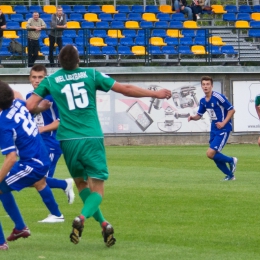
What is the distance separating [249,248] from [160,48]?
22.6 meters

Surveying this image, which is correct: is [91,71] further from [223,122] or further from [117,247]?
[223,122]

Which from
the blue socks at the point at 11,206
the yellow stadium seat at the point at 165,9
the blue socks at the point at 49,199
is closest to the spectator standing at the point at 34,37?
the yellow stadium seat at the point at 165,9

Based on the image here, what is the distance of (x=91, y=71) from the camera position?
8219 mm

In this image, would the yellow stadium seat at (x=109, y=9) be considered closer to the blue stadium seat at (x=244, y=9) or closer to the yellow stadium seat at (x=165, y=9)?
the yellow stadium seat at (x=165, y=9)

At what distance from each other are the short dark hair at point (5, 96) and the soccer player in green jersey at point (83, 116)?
0.62m

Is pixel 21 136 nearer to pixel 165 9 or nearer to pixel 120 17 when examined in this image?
pixel 120 17

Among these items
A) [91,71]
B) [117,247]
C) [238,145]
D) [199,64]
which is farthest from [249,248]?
[199,64]

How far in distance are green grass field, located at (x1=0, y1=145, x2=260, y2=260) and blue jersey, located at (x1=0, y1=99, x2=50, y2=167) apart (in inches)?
37.4

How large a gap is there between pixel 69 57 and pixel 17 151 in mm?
1107

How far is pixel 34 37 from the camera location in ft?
88.7

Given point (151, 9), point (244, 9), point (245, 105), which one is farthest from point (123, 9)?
point (245, 105)

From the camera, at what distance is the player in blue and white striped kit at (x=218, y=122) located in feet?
51.5

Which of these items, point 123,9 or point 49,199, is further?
point 123,9

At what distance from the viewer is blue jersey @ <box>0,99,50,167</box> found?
769 cm
